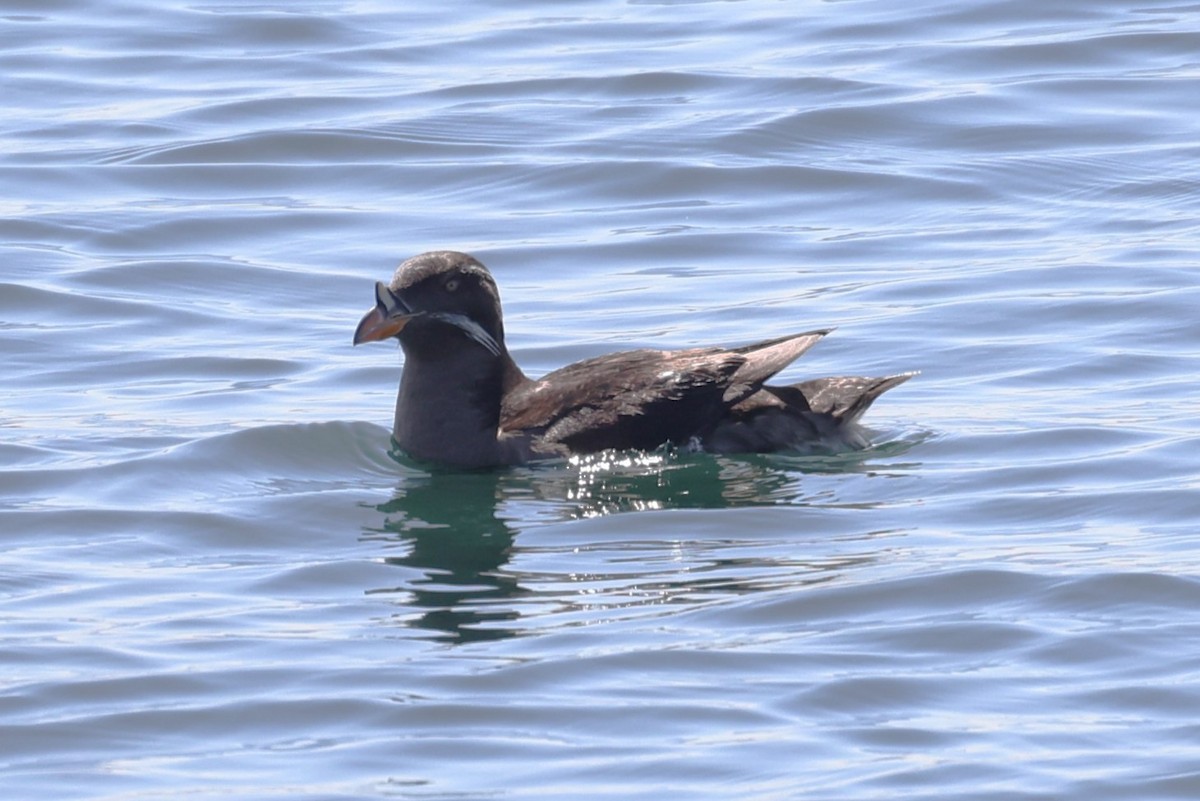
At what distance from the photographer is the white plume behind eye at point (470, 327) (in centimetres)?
1132

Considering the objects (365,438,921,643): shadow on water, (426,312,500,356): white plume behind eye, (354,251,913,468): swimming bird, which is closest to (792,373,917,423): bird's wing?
(354,251,913,468): swimming bird

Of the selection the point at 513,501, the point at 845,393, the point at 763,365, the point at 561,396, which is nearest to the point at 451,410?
the point at 561,396

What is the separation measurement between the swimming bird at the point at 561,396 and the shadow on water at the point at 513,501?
103 mm

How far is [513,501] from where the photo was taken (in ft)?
35.0

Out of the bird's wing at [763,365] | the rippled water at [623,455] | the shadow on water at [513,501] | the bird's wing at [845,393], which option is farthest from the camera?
the bird's wing at [845,393]

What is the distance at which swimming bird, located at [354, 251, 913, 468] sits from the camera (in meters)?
11.1

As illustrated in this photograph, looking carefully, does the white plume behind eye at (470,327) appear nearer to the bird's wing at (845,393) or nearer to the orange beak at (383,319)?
the orange beak at (383,319)

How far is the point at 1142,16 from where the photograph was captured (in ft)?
71.9

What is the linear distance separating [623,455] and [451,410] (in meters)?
0.81

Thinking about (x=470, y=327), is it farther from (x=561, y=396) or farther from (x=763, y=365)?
(x=763, y=365)

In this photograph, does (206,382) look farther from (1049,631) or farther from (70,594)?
(1049,631)

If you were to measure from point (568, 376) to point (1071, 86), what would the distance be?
918 centimetres

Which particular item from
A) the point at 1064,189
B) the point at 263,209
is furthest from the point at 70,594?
the point at 1064,189

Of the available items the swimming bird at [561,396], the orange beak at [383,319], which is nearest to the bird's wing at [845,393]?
the swimming bird at [561,396]
